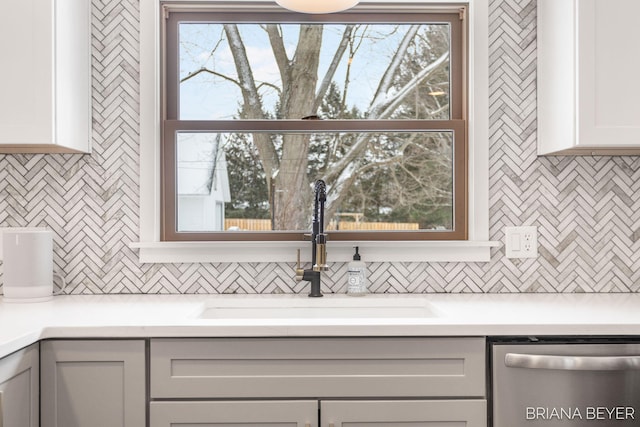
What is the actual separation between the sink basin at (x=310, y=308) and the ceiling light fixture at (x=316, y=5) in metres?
1.02

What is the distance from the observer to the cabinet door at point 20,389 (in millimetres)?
1315

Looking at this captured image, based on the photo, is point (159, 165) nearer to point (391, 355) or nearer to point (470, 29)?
point (391, 355)

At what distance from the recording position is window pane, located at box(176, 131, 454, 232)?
7.25 ft

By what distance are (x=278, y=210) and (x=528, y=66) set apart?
1156mm

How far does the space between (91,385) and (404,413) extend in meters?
0.86

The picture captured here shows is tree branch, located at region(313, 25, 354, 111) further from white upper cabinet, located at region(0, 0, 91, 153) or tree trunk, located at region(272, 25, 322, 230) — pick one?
white upper cabinet, located at region(0, 0, 91, 153)

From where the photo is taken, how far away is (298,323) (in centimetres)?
→ 151

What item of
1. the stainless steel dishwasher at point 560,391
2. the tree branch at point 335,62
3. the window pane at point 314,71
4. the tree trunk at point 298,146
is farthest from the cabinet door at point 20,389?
the tree branch at point 335,62

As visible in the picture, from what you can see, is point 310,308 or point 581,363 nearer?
point 581,363

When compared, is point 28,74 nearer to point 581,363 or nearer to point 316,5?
point 316,5

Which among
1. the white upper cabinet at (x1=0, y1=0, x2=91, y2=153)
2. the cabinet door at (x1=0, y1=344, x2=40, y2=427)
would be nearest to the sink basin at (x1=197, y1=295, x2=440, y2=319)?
the cabinet door at (x1=0, y1=344, x2=40, y2=427)

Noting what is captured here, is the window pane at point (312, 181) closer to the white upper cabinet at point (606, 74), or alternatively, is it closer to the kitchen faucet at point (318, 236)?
the kitchen faucet at point (318, 236)

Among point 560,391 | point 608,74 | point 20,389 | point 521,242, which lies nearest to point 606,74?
point 608,74

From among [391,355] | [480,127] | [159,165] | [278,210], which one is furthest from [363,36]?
[391,355]
